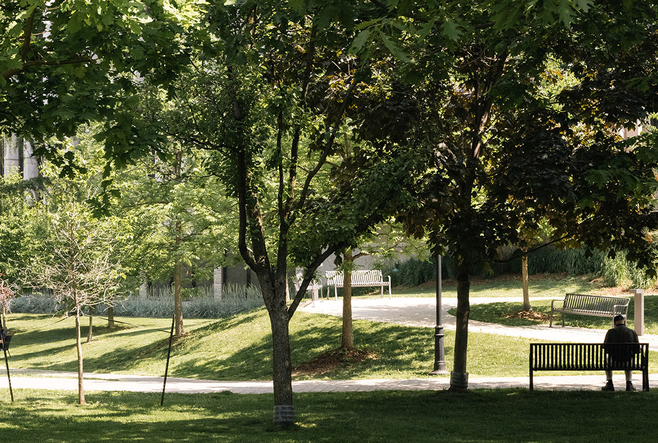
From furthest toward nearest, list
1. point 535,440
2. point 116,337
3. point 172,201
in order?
1. point 116,337
2. point 172,201
3. point 535,440

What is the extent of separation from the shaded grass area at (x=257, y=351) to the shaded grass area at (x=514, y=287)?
8.00 meters

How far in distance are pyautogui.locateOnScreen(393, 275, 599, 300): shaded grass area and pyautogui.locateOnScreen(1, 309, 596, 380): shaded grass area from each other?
26.2 ft

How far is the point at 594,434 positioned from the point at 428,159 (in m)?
4.37

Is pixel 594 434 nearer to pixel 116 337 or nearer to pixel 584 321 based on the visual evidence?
pixel 584 321

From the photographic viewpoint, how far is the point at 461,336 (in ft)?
40.0

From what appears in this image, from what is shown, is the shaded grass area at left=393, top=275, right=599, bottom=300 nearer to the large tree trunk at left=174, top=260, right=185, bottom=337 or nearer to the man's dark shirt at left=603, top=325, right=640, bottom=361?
the large tree trunk at left=174, top=260, right=185, bottom=337

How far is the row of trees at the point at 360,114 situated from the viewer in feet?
27.3

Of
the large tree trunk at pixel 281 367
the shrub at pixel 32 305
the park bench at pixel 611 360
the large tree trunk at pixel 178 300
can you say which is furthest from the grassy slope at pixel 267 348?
the shrub at pixel 32 305

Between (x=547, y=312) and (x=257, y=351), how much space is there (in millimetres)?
8453

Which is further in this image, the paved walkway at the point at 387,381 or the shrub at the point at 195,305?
the shrub at the point at 195,305

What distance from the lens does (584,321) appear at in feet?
65.2

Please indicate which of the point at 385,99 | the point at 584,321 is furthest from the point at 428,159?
the point at 584,321

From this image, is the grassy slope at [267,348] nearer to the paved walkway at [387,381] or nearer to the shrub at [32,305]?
the paved walkway at [387,381]

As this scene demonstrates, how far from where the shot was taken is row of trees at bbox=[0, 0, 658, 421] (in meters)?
8.34
